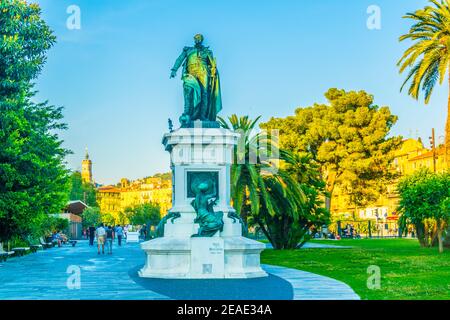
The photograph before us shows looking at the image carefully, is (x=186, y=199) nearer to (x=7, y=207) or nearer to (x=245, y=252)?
(x=245, y=252)

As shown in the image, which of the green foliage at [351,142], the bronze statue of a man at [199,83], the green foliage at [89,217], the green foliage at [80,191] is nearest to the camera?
the bronze statue of a man at [199,83]

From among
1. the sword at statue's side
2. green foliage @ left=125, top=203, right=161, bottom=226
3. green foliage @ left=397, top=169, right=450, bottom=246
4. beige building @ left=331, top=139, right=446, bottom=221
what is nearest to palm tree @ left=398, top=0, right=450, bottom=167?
green foliage @ left=397, top=169, right=450, bottom=246

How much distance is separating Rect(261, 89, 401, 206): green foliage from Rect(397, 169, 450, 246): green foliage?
2460 centimetres

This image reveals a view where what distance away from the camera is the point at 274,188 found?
3397cm

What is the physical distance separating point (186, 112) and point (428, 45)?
64.8 ft

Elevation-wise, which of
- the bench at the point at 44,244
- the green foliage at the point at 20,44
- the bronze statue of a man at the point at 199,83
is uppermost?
the green foliage at the point at 20,44

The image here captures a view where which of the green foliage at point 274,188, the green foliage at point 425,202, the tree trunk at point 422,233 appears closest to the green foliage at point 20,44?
the green foliage at point 274,188

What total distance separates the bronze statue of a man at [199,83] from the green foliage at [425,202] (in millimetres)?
16014

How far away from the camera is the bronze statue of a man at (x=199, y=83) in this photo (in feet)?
66.2

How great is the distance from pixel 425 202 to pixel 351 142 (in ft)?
94.6

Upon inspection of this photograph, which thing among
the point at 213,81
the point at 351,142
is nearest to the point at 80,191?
the point at 351,142

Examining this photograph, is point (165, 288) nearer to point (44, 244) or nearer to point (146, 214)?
point (44, 244)

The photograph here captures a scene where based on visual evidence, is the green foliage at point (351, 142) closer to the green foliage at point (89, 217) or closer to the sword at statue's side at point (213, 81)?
the sword at statue's side at point (213, 81)
